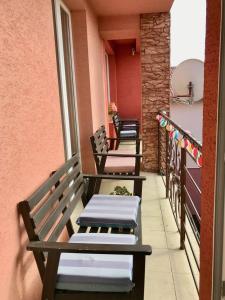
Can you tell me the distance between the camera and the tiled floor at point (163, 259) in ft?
5.51

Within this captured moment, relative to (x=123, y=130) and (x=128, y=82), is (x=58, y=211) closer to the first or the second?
(x=123, y=130)

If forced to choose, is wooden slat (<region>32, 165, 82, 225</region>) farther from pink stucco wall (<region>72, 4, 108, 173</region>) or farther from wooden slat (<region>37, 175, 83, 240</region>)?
pink stucco wall (<region>72, 4, 108, 173</region>)

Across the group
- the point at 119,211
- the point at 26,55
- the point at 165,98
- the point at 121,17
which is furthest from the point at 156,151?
the point at 26,55

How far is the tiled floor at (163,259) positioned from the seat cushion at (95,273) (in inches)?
22.8

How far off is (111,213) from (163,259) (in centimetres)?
62

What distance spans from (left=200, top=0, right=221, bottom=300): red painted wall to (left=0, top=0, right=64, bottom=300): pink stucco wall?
76cm

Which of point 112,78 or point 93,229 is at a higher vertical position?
point 112,78

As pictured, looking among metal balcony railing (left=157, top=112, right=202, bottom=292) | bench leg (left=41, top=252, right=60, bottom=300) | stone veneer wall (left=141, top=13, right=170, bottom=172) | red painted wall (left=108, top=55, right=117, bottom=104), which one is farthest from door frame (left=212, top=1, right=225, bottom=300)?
red painted wall (left=108, top=55, right=117, bottom=104)

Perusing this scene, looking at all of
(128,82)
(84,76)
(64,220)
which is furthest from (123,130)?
(64,220)

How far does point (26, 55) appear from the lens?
4.19 ft

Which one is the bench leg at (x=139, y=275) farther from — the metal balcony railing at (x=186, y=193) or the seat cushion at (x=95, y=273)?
the metal balcony railing at (x=186, y=193)

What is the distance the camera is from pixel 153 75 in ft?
13.5

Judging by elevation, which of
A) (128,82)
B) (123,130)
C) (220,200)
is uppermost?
(128,82)

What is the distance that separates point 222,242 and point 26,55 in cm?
115
